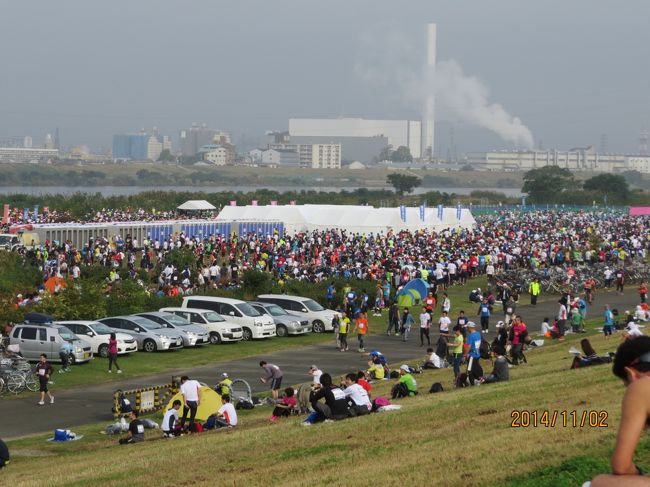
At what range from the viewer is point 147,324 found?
103 feet

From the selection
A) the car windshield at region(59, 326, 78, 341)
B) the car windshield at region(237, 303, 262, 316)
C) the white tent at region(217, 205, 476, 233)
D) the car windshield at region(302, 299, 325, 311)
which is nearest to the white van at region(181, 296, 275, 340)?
the car windshield at region(237, 303, 262, 316)


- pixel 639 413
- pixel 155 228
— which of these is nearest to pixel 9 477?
pixel 639 413

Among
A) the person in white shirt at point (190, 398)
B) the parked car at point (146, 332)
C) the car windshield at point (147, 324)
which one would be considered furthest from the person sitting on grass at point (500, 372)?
the car windshield at point (147, 324)

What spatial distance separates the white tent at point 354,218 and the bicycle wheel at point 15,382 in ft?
147

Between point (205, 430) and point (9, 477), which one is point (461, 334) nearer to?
point (205, 430)

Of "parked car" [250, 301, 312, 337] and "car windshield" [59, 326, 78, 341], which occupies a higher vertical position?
"car windshield" [59, 326, 78, 341]

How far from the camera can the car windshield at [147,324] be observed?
3108 cm

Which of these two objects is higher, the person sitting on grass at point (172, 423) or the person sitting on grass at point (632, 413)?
the person sitting on grass at point (632, 413)

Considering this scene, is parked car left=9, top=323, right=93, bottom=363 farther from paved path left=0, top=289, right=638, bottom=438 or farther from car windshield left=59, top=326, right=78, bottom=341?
paved path left=0, top=289, right=638, bottom=438

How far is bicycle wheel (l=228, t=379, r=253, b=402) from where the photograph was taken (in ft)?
70.1

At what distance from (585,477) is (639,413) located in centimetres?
436
